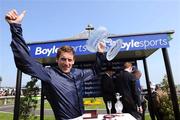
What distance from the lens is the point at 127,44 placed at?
24.7ft

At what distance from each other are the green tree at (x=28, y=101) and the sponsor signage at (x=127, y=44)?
3.62 metres

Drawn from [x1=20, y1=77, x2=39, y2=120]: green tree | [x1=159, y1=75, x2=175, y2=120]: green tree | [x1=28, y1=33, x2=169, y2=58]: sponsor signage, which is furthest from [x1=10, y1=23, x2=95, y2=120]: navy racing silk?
[x1=159, y1=75, x2=175, y2=120]: green tree

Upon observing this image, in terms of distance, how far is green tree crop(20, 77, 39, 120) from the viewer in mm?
11102

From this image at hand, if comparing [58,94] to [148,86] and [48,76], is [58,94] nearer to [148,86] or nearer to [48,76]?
[48,76]

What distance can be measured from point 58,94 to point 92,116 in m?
1.26

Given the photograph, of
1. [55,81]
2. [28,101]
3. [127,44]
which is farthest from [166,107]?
[55,81]

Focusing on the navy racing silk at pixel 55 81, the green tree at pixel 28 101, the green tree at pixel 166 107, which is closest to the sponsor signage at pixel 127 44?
the green tree at pixel 28 101

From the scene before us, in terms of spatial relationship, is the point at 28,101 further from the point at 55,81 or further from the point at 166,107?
the point at 55,81

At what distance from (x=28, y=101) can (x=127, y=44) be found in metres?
5.23

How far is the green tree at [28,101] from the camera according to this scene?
11.1m

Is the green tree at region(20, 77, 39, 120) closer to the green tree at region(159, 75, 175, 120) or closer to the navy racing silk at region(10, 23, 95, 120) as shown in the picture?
the green tree at region(159, 75, 175, 120)

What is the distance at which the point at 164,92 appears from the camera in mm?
11734

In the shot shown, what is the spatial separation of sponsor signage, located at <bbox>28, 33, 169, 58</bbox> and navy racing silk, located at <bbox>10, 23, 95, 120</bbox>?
4062 mm

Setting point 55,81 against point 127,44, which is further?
point 127,44
